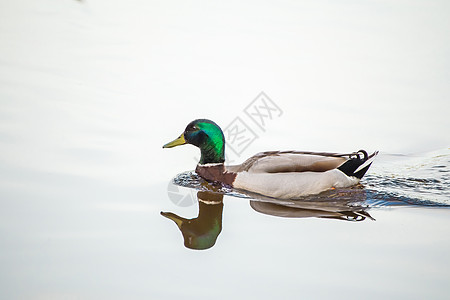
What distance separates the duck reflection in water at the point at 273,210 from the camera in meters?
5.86

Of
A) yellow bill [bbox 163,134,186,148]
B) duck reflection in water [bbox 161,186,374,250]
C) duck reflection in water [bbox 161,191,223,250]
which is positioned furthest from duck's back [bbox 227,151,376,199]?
yellow bill [bbox 163,134,186,148]

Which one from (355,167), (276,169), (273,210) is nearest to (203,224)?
(273,210)

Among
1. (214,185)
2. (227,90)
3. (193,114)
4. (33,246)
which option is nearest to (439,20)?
(227,90)

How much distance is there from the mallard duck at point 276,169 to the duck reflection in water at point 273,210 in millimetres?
146

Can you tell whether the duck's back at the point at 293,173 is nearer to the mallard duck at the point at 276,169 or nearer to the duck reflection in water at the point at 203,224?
the mallard duck at the point at 276,169

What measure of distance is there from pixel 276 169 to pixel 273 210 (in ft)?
2.29

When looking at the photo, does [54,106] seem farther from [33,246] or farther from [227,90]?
[33,246]

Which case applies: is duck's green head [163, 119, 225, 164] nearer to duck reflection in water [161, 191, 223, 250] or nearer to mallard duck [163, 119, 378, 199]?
mallard duck [163, 119, 378, 199]

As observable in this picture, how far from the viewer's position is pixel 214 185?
740 centimetres

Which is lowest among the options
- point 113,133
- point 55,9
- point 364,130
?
point 364,130

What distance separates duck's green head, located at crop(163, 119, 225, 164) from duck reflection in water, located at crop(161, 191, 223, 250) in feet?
2.74

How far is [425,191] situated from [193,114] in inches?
133

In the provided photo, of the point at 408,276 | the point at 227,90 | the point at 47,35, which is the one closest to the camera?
the point at 408,276

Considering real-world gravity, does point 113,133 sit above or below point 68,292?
above
